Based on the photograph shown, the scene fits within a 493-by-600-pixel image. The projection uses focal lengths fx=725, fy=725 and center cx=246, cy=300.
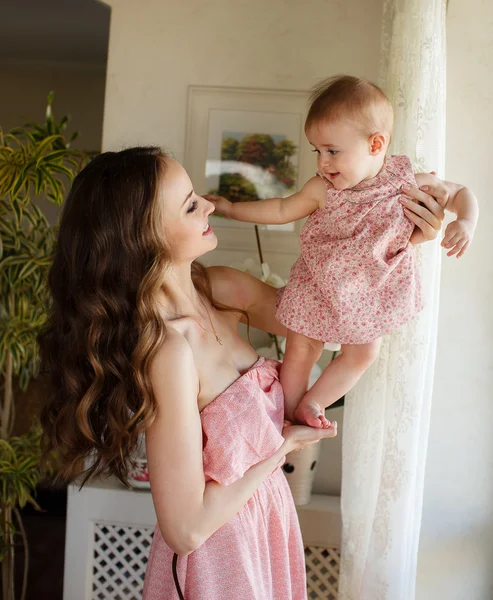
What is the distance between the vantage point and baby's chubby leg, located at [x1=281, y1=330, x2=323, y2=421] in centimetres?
177

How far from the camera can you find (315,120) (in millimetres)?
1586

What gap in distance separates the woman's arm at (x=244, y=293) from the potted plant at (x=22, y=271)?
134 centimetres

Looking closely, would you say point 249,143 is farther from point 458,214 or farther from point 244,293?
point 458,214

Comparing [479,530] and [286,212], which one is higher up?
[286,212]

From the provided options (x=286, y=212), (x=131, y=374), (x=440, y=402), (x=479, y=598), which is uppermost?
(x=286, y=212)

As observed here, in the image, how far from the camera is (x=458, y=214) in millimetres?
1575

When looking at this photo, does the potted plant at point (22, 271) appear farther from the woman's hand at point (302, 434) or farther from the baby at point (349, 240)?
the woman's hand at point (302, 434)

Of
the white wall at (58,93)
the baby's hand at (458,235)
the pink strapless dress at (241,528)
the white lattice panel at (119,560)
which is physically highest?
the white wall at (58,93)

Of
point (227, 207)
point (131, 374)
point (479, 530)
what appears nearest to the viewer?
point (131, 374)

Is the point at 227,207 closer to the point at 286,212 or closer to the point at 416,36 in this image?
the point at 286,212

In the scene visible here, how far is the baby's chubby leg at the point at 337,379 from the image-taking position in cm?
172

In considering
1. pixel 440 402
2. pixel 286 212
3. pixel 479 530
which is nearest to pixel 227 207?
pixel 286 212

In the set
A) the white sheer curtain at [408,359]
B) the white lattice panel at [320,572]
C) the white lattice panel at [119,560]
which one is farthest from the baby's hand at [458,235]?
the white lattice panel at [119,560]

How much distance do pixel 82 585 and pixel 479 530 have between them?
1429mm
